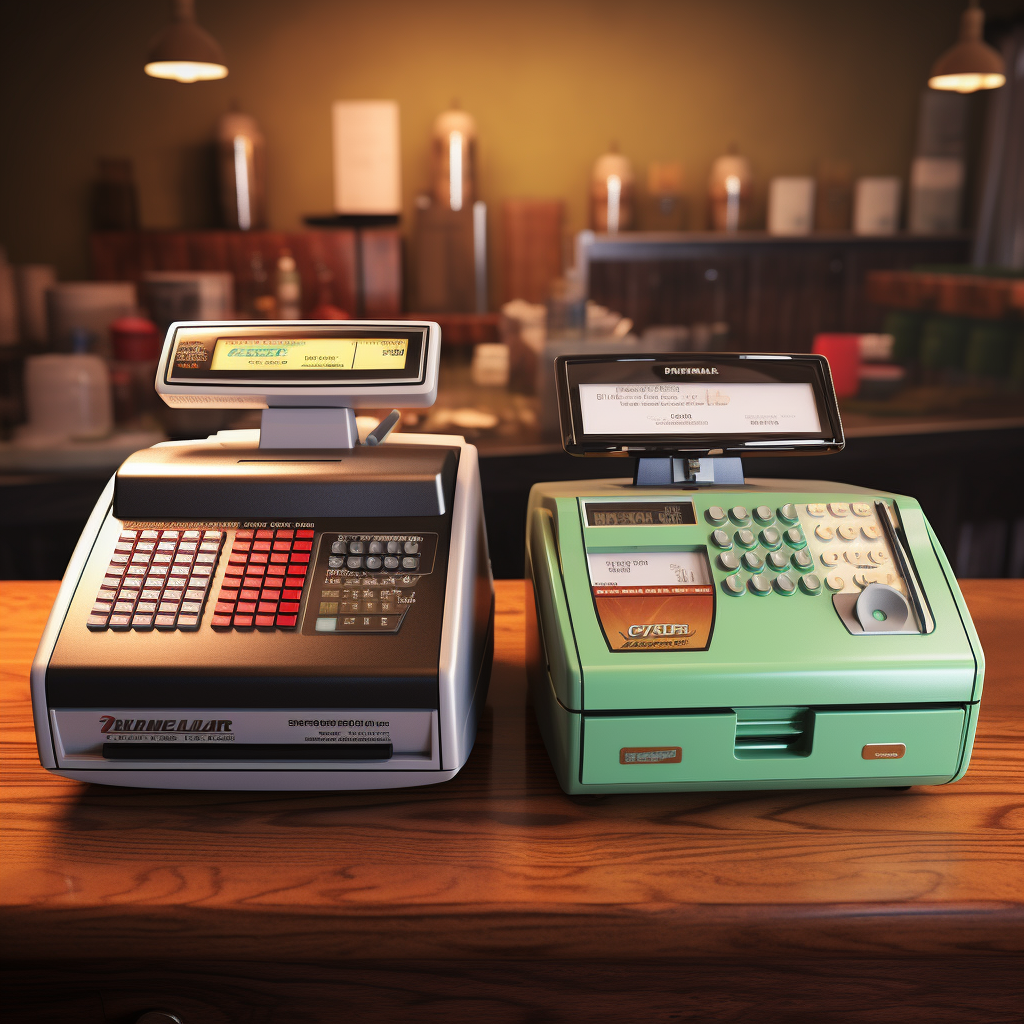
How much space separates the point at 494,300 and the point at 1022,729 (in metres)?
4.83

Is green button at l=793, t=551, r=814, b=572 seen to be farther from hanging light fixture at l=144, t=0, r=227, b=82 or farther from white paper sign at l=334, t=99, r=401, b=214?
white paper sign at l=334, t=99, r=401, b=214

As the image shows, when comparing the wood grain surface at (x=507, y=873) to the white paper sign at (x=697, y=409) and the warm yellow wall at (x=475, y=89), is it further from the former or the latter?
the warm yellow wall at (x=475, y=89)

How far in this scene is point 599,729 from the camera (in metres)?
0.66

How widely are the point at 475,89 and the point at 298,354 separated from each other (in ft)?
16.0

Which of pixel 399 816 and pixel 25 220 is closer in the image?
pixel 399 816

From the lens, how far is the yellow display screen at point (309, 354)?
78 centimetres

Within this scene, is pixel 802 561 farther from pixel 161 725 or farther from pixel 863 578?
pixel 161 725

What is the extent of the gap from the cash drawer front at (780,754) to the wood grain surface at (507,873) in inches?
1.3

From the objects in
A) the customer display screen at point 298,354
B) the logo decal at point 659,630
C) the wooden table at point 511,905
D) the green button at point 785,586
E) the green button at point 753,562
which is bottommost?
the wooden table at point 511,905

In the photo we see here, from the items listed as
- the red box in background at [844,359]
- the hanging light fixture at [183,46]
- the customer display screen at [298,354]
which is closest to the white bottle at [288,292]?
the hanging light fixture at [183,46]

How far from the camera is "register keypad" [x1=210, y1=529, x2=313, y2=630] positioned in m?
0.68

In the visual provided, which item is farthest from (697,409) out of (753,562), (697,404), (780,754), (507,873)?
(507,873)

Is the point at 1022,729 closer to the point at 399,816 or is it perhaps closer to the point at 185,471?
the point at 399,816

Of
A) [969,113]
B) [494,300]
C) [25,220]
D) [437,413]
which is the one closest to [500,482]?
[437,413]
